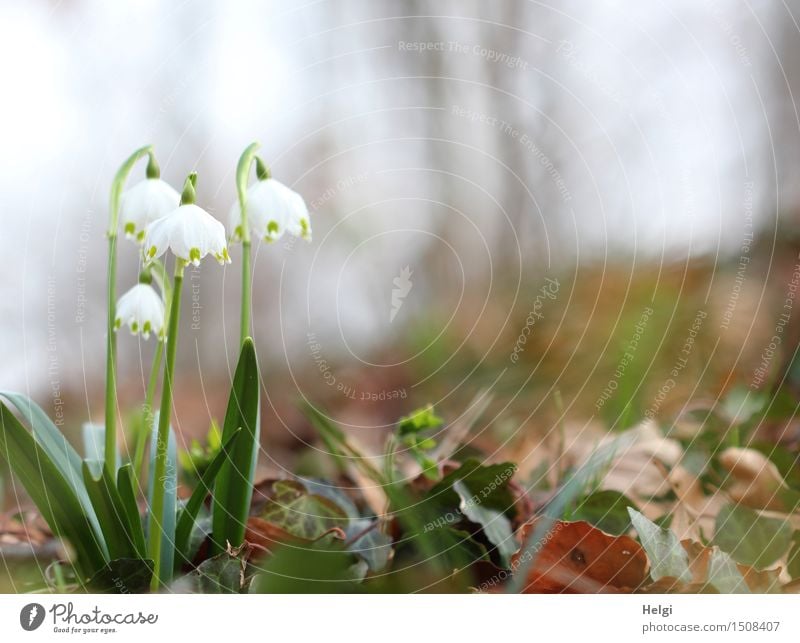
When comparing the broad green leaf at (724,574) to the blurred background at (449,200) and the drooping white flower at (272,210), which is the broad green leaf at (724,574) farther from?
the drooping white flower at (272,210)

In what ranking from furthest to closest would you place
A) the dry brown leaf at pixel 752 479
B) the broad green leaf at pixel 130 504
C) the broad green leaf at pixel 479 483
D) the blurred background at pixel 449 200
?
the blurred background at pixel 449 200 < the dry brown leaf at pixel 752 479 < the broad green leaf at pixel 479 483 < the broad green leaf at pixel 130 504

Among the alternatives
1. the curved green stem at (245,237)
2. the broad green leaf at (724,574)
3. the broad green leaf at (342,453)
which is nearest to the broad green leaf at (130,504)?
the curved green stem at (245,237)

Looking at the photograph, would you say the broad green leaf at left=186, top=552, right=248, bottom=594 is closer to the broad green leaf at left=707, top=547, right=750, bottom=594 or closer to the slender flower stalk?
the slender flower stalk

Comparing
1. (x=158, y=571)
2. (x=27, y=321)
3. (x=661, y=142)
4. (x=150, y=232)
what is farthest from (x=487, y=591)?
(x=661, y=142)

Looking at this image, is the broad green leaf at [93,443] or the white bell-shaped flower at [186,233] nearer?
the white bell-shaped flower at [186,233]
